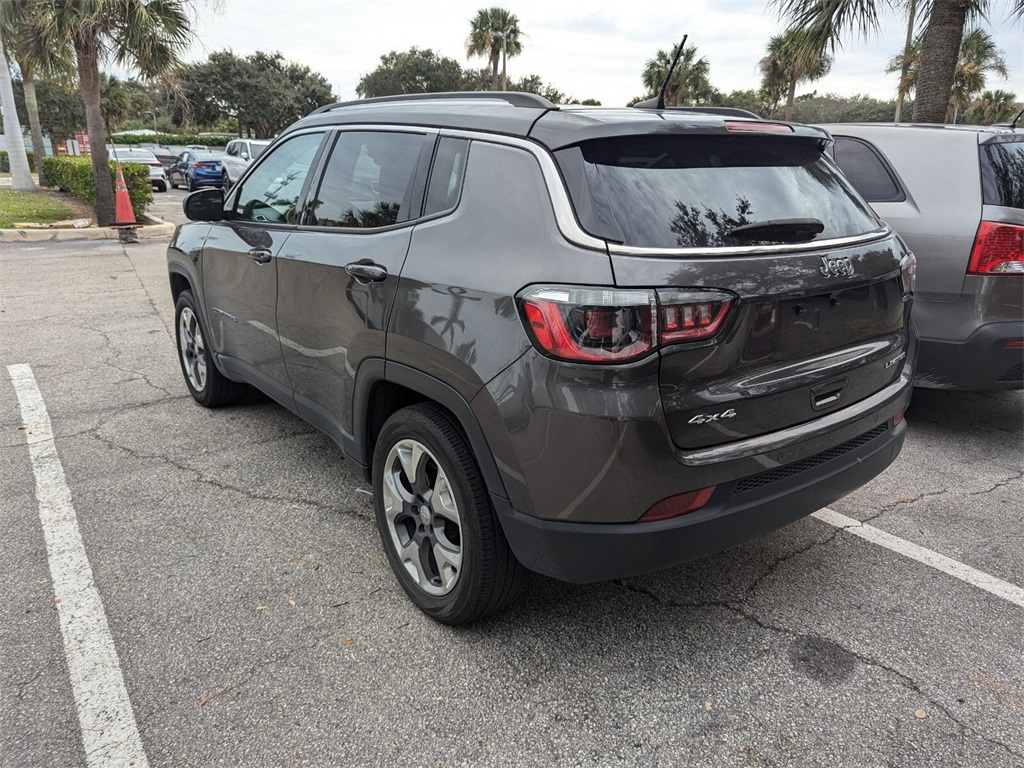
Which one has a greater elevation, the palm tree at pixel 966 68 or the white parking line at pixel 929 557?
the palm tree at pixel 966 68

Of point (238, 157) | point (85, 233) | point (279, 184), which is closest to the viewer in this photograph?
point (279, 184)

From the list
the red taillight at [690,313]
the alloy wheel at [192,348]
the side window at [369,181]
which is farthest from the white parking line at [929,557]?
the alloy wheel at [192,348]

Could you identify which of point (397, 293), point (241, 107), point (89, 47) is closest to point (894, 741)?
point (397, 293)

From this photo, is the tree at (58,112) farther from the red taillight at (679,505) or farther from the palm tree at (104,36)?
the red taillight at (679,505)

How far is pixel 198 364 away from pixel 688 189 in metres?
3.66

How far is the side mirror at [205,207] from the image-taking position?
404 centimetres

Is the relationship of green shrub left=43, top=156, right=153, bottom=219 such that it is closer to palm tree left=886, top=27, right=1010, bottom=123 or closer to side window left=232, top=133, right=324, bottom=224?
side window left=232, top=133, right=324, bottom=224

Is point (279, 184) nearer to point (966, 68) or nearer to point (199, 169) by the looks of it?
point (199, 169)

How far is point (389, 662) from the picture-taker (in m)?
2.49

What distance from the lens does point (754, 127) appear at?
2547 mm

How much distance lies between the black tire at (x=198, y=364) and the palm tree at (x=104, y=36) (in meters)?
10.9

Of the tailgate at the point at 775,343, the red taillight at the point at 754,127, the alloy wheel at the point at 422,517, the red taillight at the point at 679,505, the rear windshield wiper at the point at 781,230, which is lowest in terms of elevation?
the alloy wheel at the point at 422,517

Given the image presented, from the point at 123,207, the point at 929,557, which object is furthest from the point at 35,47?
the point at 929,557

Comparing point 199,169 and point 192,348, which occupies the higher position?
point 199,169
